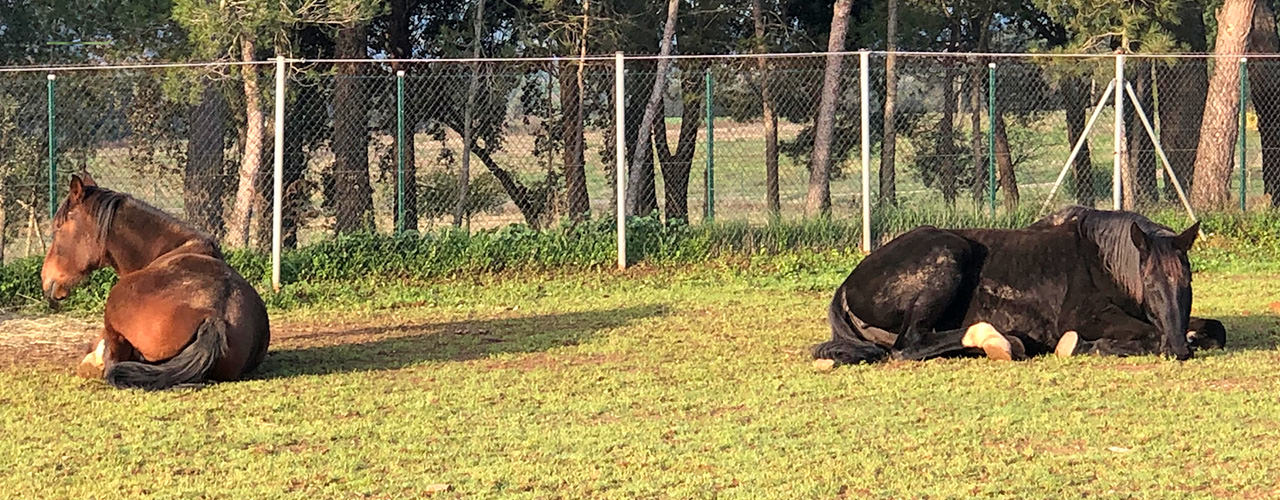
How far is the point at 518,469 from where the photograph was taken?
257 inches

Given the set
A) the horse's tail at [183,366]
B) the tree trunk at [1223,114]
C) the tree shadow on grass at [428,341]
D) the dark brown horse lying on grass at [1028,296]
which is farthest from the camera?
the tree trunk at [1223,114]

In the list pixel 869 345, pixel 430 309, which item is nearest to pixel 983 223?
pixel 430 309

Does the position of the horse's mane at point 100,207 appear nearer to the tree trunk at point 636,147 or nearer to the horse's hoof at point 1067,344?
the horse's hoof at point 1067,344

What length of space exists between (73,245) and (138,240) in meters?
0.37

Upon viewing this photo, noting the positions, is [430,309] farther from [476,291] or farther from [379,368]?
[379,368]

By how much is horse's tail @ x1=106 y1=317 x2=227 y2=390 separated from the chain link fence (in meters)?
6.01

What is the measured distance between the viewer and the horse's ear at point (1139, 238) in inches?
355

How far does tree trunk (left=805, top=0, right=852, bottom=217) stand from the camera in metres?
20.2

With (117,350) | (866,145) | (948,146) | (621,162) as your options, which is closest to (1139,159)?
(948,146)

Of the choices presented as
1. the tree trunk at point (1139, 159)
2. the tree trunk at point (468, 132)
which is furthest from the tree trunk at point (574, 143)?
the tree trunk at point (1139, 159)

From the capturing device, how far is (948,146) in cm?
2248

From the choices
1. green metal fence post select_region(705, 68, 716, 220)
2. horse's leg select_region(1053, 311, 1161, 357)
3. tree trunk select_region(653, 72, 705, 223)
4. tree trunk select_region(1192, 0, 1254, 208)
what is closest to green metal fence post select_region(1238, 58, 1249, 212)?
tree trunk select_region(1192, 0, 1254, 208)

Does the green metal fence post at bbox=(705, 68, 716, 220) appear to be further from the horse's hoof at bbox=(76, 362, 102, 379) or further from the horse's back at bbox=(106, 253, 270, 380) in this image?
the horse's hoof at bbox=(76, 362, 102, 379)

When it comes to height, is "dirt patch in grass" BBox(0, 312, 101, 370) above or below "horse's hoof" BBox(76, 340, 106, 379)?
below
